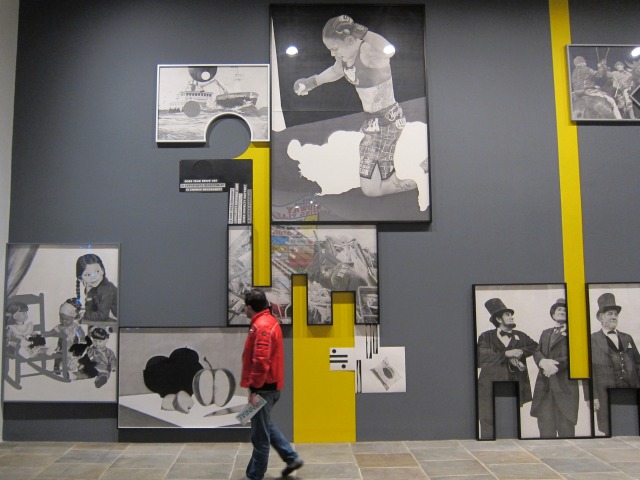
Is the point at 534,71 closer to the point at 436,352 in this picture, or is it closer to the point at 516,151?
the point at 516,151

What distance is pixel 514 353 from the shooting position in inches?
161

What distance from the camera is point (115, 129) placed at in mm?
4234

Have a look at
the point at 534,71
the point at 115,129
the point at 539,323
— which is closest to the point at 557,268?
the point at 539,323

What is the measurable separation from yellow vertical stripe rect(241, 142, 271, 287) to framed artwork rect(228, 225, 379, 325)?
57 millimetres

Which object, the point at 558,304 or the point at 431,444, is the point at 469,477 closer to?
the point at 431,444

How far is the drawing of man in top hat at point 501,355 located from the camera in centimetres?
406

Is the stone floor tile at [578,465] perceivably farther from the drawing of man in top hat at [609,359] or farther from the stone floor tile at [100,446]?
the stone floor tile at [100,446]

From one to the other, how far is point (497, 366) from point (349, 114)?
2.46 metres

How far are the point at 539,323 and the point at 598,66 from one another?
2329mm

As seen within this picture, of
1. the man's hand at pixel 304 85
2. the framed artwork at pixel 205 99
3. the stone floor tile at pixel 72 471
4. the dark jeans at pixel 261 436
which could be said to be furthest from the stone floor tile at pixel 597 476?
the man's hand at pixel 304 85

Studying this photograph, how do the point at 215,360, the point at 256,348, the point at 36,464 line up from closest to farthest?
the point at 256,348, the point at 36,464, the point at 215,360

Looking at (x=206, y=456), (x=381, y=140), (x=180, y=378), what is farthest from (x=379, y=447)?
(x=381, y=140)

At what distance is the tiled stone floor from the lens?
3.33 meters

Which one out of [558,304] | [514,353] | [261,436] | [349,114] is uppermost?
[349,114]
